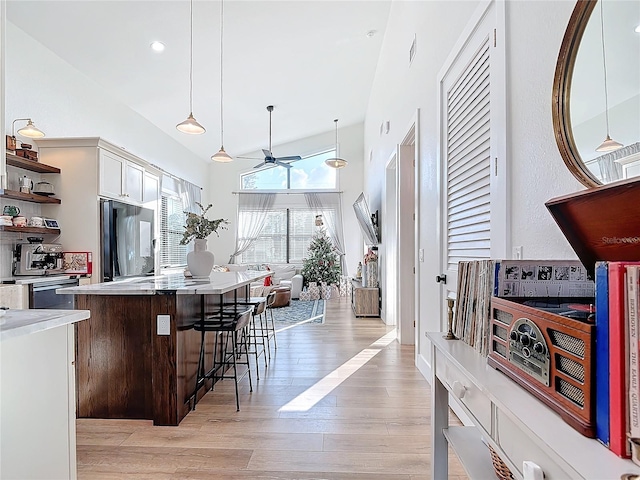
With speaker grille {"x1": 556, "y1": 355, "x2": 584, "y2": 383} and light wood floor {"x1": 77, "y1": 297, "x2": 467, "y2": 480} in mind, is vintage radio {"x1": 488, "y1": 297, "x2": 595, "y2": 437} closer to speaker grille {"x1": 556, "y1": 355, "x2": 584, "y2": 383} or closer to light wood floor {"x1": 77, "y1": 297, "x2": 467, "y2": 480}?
speaker grille {"x1": 556, "y1": 355, "x2": 584, "y2": 383}

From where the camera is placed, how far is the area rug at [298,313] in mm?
5855

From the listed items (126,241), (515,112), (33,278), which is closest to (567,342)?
(515,112)

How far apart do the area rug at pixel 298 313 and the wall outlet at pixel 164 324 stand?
3.04 m

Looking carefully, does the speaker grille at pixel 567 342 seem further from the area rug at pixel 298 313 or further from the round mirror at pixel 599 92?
the area rug at pixel 298 313

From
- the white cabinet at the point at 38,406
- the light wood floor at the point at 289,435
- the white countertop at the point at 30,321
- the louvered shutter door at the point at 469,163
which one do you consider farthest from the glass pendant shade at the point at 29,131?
the louvered shutter door at the point at 469,163

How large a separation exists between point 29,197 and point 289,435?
144 inches

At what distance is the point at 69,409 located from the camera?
4.94ft

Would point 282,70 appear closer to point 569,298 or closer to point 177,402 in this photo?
point 177,402

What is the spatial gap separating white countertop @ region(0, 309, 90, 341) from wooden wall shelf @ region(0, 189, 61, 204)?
278cm

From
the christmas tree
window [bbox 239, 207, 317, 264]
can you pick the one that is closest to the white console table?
the christmas tree

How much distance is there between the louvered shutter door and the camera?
210 centimetres

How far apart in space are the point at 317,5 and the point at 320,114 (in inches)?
154

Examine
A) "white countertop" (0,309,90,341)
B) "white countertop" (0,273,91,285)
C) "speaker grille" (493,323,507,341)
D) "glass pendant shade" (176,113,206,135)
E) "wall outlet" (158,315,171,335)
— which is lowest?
"wall outlet" (158,315,171,335)

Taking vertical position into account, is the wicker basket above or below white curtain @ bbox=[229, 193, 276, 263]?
below
